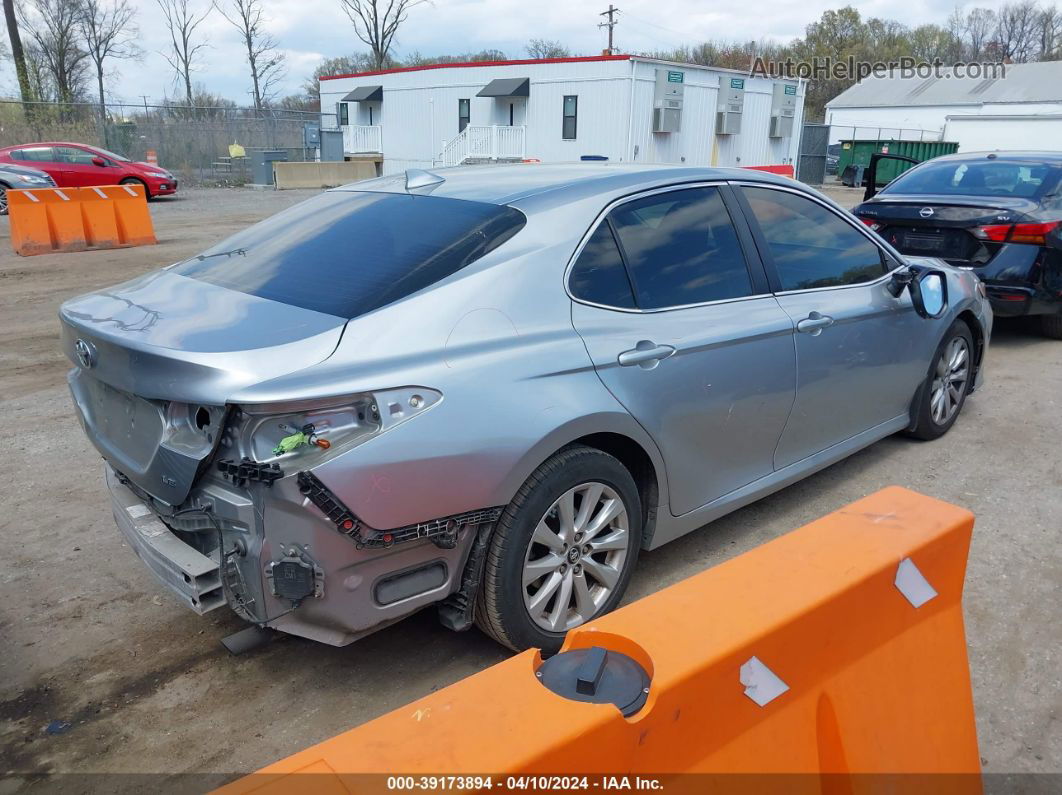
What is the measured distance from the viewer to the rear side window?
10.1 ft

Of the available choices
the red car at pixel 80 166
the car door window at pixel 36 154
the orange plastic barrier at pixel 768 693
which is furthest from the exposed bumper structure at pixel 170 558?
the car door window at pixel 36 154

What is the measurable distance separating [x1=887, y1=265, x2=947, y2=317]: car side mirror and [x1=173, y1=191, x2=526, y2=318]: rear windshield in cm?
240

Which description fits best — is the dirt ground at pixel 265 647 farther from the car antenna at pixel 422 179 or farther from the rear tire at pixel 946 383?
the car antenna at pixel 422 179

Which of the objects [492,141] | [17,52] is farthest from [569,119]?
[17,52]

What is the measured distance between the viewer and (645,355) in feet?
10.3

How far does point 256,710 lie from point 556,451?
1.34m

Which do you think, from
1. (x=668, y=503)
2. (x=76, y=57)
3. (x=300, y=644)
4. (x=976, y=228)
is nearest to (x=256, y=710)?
(x=300, y=644)

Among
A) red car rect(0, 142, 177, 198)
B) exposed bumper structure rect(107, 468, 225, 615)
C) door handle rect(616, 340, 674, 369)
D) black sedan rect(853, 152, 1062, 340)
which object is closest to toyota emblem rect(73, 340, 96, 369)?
exposed bumper structure rect(107, 468, 225, 615)

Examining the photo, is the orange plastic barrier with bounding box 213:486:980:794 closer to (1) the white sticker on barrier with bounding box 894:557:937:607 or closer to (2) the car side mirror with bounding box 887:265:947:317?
(1) the white sticker on barrier with bounding box 894:557:937:607

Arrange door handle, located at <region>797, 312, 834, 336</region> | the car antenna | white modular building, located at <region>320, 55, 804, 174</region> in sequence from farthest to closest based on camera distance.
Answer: white modular building, located at <region>320, 55, 804, 174</region>
door handle, located at <region>797, 312, 834, 336</region>
the car antenna

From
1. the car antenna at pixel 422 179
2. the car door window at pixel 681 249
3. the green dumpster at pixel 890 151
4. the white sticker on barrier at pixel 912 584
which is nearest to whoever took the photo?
the white sticker on barrier at pixel 912 584

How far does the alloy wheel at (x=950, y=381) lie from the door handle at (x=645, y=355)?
258 centimetres

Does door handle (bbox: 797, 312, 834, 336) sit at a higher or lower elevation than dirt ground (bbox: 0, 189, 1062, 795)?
higher

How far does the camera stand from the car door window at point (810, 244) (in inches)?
155
